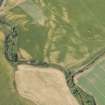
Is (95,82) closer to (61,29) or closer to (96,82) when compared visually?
(96,82)

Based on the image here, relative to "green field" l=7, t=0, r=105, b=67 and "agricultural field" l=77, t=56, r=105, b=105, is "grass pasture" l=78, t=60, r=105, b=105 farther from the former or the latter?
"green field" l=7, t=0, r=105, b=67

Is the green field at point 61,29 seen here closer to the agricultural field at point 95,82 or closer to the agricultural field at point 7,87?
the agricultural field at point 95,82

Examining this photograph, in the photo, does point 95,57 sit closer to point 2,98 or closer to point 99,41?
point 99,41

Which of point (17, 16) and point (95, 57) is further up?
point (17, 16)

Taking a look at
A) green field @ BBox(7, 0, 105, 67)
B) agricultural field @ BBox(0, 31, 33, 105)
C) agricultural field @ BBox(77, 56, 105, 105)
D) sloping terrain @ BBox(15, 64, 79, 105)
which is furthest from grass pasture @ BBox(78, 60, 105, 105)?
agricultural field @ BBox(0, 31, 33, 105)

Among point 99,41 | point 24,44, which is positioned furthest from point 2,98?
point 99,41

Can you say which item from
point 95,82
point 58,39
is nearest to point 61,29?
point 58,39
